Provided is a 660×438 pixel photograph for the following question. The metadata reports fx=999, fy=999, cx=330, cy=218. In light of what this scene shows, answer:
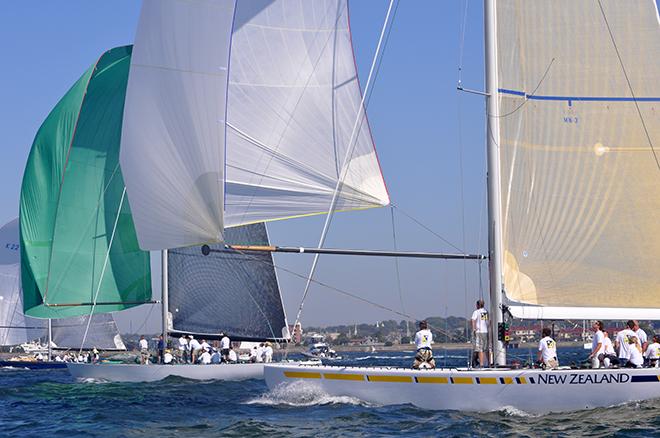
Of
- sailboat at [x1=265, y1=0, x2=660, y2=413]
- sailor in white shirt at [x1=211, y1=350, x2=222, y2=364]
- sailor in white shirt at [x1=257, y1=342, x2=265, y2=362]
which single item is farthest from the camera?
sailor in white shirt at [x1=211, y1=350, x2=222, y2=364]

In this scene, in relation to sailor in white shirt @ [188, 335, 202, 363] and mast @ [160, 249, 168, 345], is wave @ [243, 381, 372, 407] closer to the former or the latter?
sailor in white shirt @ [188, 335, 202, 363]

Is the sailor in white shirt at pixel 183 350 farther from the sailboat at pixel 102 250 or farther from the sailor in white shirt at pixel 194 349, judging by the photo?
the sailboat at pixel 102 250

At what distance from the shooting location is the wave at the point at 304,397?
1902cm

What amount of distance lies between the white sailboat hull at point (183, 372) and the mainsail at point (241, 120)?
8.91 metres

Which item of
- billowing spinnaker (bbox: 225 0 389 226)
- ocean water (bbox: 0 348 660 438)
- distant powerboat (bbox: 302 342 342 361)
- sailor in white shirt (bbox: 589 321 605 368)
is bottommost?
distant powerboat (bbox: 302 342 342 361)

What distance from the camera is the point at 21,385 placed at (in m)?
31.3

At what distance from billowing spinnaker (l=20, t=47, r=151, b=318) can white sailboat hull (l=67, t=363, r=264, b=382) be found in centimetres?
552

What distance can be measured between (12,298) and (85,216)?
910 inches

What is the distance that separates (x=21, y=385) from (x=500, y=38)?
1940cm

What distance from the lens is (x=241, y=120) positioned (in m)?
20.6

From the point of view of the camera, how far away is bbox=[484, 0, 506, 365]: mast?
764 inches

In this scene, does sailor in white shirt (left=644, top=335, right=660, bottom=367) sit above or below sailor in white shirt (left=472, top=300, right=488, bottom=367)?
below

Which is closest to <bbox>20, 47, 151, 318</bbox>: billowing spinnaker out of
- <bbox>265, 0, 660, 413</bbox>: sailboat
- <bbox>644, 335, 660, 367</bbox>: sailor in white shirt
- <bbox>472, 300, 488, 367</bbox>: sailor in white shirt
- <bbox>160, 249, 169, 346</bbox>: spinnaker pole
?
<bbox>160, 249, 169, 346</bbox>: spinnaker pole

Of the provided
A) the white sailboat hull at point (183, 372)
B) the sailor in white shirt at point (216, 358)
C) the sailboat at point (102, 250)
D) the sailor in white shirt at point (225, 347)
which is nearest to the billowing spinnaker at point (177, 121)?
the white sailboat hull at point (183, 372)
